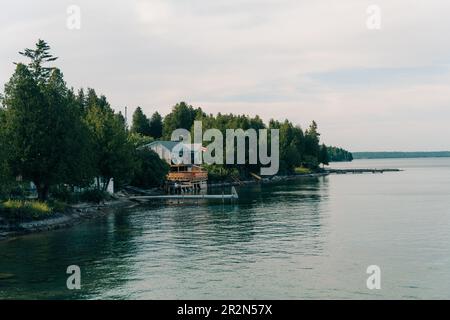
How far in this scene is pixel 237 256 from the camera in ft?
143

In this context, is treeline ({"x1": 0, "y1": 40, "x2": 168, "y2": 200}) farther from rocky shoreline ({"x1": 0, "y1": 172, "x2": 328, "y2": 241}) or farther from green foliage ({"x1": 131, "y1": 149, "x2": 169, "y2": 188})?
green foliage ({"x1": 131, "y1": 149, "x2": 169, "y2": 188})

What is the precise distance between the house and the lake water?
51577 millimetres

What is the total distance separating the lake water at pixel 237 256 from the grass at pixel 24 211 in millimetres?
4303

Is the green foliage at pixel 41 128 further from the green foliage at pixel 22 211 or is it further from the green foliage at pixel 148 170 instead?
the green foliage at pixel 148 170

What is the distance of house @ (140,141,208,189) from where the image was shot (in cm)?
12531

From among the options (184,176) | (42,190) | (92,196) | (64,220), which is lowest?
(64,220)

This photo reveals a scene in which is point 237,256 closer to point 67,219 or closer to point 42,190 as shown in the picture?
point 67,219

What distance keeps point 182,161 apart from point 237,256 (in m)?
106

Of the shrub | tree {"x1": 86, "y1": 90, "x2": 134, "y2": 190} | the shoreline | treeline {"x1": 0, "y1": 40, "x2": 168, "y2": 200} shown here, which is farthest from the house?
treeline {"x1": 0, "y1": 40, "x2": 168, "y2": 200}

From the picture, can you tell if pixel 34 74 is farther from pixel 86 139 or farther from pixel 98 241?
pixel 98 241

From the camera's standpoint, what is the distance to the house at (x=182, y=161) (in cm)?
12531

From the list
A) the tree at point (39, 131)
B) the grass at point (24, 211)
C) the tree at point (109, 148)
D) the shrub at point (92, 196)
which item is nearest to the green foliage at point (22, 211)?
the grass at point (24, 211)

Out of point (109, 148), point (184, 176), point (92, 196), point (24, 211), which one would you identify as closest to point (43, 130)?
point (24, 211)

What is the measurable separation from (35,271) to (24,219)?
21543 millimetres
